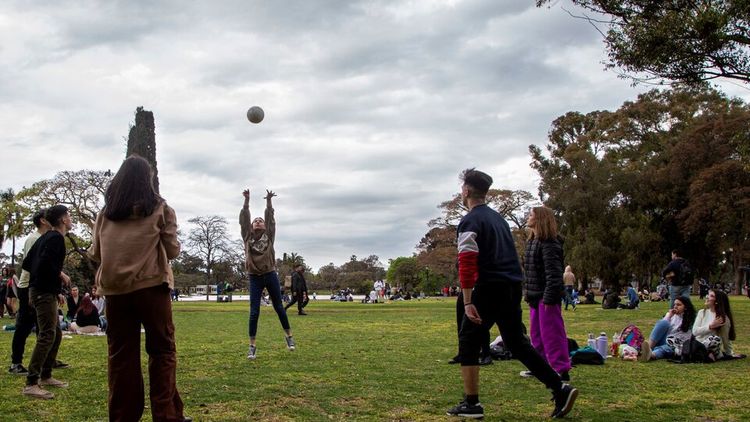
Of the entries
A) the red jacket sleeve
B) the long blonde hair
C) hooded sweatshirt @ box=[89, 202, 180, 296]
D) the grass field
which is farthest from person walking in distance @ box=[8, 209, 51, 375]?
the long blonde hair

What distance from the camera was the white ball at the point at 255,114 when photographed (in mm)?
14742

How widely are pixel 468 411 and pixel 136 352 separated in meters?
2.59

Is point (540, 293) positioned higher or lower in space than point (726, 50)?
lower

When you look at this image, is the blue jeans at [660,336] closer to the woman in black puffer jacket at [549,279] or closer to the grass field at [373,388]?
the grass field at [373,388]

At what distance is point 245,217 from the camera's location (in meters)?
9.02

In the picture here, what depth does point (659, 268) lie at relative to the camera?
44.4 metres

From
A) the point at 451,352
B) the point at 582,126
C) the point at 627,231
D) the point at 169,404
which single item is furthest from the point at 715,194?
the point at 169,404

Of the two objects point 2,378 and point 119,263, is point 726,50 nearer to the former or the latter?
point 119,263

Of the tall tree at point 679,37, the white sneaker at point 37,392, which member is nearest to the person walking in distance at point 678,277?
the tall tree at point 679,37

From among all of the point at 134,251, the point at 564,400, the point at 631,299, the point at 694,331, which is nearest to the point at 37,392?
the point at 134,251

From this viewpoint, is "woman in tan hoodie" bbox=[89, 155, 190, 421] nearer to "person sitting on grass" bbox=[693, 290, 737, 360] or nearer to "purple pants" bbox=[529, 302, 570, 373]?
"purple pants" bbox=[529, 302, 570, 373]

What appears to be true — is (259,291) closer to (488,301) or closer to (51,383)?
(51,383)

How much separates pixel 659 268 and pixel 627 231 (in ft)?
22.2

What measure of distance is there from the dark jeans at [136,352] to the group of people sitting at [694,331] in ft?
23.4
